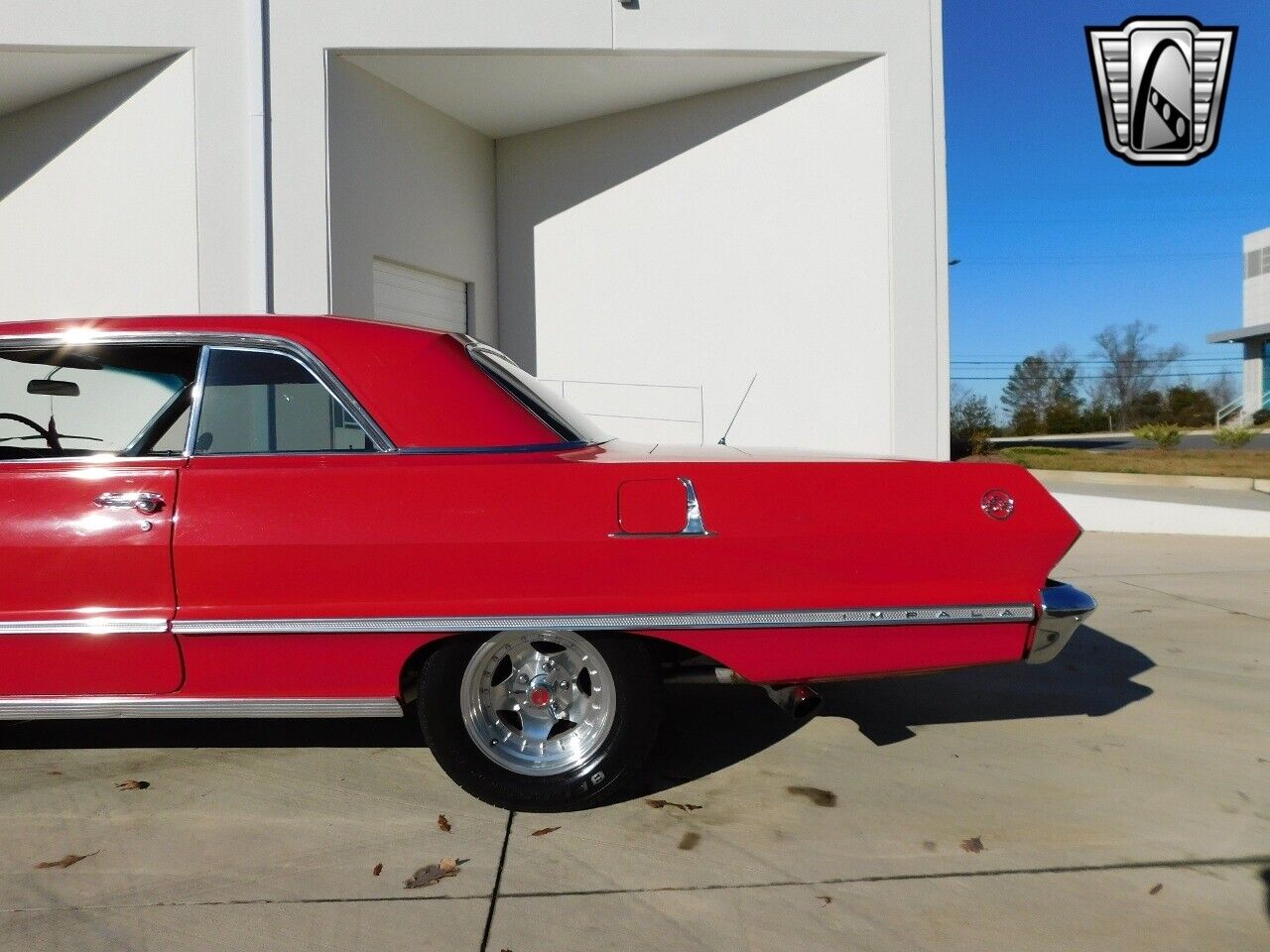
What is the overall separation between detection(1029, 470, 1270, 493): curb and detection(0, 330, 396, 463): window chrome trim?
52.3 ft

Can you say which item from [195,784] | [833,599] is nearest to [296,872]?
[195,784]

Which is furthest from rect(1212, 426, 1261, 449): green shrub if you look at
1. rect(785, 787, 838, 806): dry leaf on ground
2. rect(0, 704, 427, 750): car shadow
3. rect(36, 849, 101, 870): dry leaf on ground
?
rect(36, 849, 101, 870): dry leaf on ground

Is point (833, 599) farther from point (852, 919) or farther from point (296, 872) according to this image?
point (296, 872)

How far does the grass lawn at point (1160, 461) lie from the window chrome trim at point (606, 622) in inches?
573

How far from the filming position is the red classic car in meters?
2.70

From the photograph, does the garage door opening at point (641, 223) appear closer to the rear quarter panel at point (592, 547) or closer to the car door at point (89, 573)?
the car door at point (89, 573)

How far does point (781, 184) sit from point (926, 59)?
1889mm

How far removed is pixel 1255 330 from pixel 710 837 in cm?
4903

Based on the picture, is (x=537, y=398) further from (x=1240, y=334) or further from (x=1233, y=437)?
(x=1240, y=334)

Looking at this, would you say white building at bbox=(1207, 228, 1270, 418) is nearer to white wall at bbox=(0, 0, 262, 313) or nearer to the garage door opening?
the garage door opening

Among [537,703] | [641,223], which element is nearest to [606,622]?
[537,703]

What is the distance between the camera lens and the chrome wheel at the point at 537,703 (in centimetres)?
284

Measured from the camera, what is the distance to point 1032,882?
2443 millimetres

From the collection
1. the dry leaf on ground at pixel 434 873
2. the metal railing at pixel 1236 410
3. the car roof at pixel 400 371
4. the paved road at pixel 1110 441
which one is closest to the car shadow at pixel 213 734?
the dry leaf on ground at pixel 434 873
